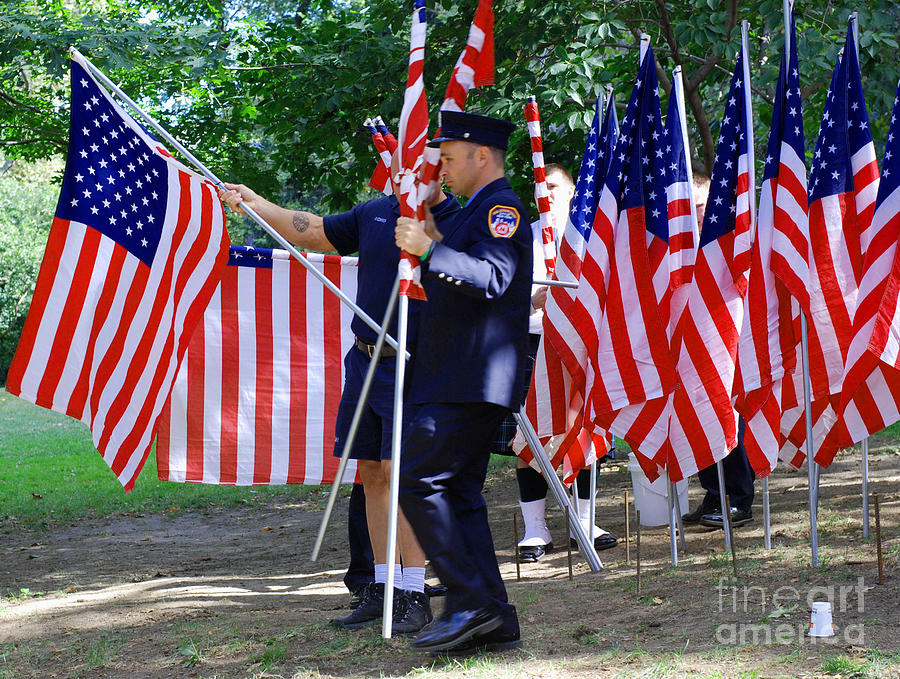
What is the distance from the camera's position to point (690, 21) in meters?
7.60

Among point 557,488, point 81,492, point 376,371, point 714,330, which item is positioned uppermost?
point 714,330

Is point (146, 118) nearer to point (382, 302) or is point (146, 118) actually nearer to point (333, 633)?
point (382, 302)

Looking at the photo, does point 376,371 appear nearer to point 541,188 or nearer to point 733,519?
point 541,188

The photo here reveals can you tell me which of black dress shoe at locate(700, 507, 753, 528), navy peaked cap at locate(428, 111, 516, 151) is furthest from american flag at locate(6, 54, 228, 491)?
black dress shoe at locate(700, 507, 753, 528)

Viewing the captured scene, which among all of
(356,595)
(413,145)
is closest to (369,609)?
(356,595)

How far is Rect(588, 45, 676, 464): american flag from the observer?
550 centimetres

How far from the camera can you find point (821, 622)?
3670 mm

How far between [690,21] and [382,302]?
14.1 feet

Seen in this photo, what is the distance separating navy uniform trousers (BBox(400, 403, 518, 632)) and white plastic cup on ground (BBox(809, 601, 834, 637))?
1.14 m

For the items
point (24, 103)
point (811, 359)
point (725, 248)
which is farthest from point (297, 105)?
point (811, 359)

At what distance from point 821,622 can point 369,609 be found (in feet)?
6.26

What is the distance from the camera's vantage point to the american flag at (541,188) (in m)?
5.51

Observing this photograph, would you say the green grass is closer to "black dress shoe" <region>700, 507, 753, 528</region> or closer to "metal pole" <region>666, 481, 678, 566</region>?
"black dress shoe" <region>700, 507, 753, 528</region>

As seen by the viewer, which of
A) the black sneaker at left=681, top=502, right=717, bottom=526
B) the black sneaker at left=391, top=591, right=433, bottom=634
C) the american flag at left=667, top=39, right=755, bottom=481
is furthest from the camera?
the black sneaker at left=681, top=502, right=717, bottom=526
